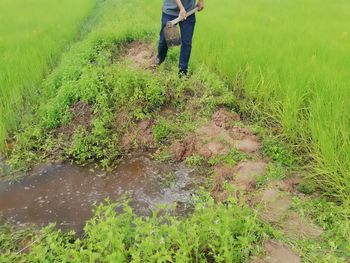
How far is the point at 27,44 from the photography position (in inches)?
256

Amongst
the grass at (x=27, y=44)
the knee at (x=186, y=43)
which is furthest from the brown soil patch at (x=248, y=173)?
the grass at (x=27, y=44)

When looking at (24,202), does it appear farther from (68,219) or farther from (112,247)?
(112,247)

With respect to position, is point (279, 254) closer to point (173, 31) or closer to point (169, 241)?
point (169, 241)

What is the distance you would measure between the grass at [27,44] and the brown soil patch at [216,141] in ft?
6.06

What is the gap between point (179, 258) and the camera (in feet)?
7.06

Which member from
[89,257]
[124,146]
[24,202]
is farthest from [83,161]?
[89,257]

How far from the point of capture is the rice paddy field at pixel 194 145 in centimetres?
238

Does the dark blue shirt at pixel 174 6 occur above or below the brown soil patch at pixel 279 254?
above

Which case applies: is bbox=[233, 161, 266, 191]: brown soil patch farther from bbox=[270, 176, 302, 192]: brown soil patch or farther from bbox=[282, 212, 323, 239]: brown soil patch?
bbox=[282, 212, 323, 239]: brown soil patch

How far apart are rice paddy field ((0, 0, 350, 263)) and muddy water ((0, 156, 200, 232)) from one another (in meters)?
0.02

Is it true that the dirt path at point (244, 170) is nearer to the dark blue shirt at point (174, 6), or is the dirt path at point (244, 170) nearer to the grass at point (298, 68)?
the grass at point (298, 68)

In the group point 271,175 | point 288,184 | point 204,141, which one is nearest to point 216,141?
point 204,141

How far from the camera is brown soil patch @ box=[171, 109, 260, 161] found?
3754 mm

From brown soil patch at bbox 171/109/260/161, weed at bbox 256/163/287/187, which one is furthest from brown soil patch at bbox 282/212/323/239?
brown soil patch at bbox 171/109/260/161
